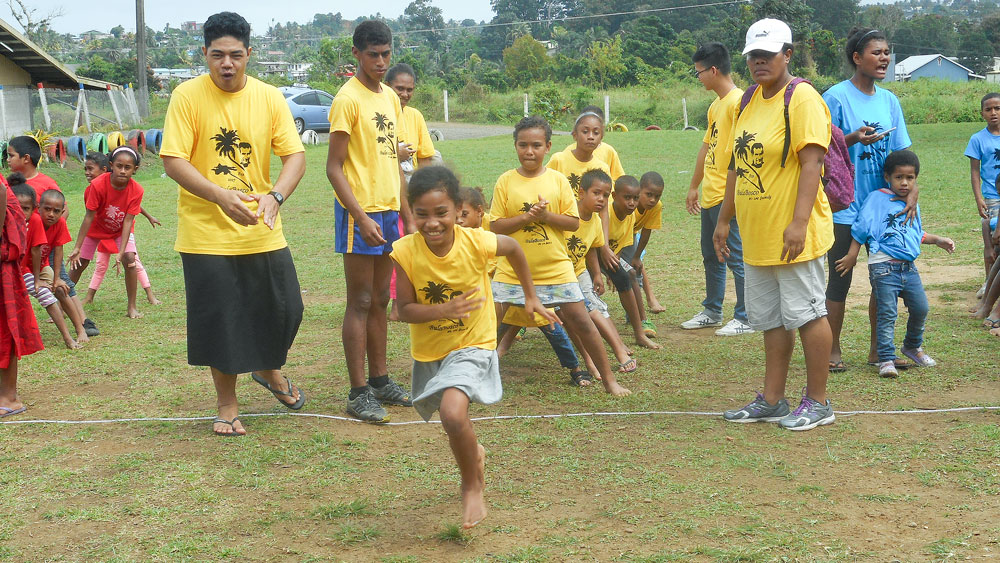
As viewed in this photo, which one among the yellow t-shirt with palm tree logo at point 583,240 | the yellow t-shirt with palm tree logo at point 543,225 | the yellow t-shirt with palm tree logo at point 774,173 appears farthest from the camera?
the yellow t-shirt with palm tree logo at point 583,240

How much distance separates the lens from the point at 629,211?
22.9 ft

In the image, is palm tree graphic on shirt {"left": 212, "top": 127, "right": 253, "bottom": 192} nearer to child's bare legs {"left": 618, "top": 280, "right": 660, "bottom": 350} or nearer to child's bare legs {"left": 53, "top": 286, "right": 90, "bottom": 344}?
child's bare legs {"left": 618, "top": 280, "right": 660, "bottom": 350}

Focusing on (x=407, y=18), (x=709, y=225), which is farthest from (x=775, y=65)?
(x=407, y=18)

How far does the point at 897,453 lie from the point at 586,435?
5.12 feet

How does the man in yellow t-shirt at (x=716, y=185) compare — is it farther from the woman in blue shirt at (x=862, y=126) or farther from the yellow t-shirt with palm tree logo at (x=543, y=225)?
the yellow t-shirt with palm tree logo at (x=543, y=225)

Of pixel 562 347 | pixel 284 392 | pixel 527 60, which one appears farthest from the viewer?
pixel 527 60

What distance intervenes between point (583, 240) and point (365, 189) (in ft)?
5.36

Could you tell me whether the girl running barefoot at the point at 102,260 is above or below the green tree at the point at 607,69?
below

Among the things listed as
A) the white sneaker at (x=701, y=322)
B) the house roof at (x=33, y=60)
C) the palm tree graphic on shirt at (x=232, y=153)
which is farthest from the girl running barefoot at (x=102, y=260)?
the house roof at (x=33, y=60)

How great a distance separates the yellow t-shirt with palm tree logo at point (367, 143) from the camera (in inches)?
209

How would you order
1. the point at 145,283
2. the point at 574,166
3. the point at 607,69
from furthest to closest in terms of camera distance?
the point at 607,69 → the point at 145,283 → the point at 574,166

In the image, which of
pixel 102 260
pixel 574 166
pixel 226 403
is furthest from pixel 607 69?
pixel 226 403

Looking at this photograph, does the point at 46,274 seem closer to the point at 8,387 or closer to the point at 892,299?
the point at 8,387

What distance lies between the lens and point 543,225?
19.1 feet
